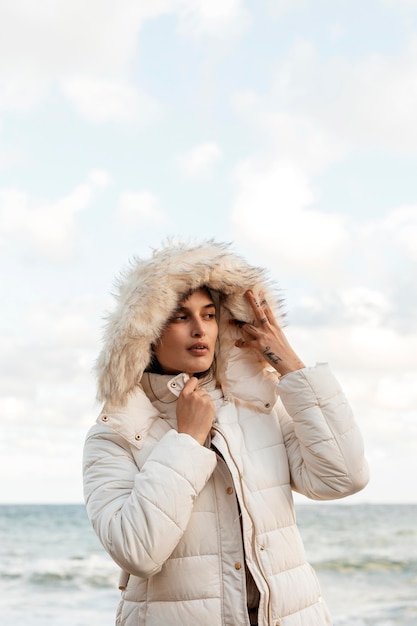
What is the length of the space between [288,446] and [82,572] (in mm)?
12027

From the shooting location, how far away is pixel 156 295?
272 cm

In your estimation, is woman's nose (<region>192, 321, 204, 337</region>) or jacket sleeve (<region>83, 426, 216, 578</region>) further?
woman's nose (<region>192, 321, 204, 337</region>)

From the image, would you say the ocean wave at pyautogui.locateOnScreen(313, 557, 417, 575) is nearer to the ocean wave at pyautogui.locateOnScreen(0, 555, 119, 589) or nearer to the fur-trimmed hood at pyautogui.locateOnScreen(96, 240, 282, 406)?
the ocean wave at pyautogui.locateOnScreen(0, 555, 119, 589)

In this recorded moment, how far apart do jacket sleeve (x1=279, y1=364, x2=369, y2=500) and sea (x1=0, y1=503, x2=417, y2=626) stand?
786 centimetres

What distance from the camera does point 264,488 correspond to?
102 inches

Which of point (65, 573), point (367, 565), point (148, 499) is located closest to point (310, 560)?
point (367, 565)

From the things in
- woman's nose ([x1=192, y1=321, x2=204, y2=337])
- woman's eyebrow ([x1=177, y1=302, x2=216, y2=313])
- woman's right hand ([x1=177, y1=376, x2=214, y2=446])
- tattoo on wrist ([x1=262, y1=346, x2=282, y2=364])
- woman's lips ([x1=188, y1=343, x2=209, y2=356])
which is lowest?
woman's right hand ([x1=177, y1=376, x2=214, y2=446])

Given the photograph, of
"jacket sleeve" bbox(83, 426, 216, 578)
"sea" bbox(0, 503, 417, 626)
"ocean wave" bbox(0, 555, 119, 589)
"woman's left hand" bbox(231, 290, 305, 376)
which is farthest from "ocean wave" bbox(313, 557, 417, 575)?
"jacket sleeve" bbox(83, 426, 216, 578)

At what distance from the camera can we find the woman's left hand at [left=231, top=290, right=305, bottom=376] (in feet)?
8.87

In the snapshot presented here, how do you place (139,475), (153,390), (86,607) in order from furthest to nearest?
(86,607) < (153,390) < (139,475)

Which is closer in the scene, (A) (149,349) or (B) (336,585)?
(A) (149,349)

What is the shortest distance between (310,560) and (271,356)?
1359 centimetres

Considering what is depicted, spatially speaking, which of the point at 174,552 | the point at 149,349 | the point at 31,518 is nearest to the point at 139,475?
the point at 174,552

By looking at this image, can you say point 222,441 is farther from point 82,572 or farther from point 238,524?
point 82,572
